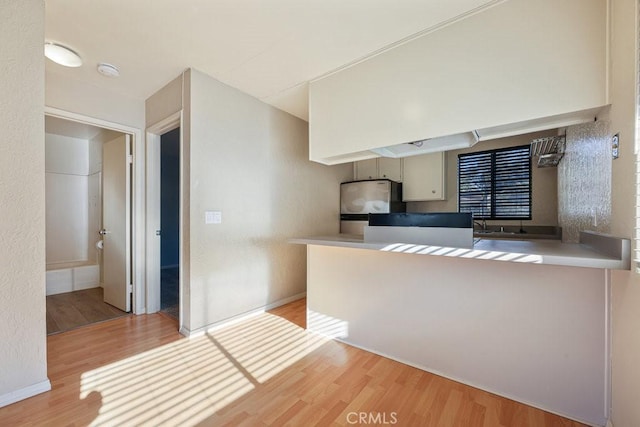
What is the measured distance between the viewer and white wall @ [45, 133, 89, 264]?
13.6 feet

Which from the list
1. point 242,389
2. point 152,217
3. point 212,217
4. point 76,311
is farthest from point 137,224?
point 242,389

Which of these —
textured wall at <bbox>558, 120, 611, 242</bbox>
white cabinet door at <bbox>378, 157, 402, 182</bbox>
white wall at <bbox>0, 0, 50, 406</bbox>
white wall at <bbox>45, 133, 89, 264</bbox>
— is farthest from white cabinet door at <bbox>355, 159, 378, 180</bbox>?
white wall at <bbox>45, 133, 89, 264</bbox>

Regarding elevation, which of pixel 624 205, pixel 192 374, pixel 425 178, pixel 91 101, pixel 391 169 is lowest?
pixel 192 374

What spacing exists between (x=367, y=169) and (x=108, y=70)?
3322 millimetres

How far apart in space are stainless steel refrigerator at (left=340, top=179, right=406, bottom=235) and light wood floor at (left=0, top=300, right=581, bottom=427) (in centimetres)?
205

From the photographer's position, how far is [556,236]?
297cm

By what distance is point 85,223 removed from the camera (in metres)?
4.53

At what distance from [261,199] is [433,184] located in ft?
7.93

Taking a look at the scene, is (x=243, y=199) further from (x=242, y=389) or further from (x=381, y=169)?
(x=381, y=169)

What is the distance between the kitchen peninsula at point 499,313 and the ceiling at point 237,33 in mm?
1525

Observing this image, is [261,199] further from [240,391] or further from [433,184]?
[433,184]

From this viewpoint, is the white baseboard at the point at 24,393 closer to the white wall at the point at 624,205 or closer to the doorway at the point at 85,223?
the doorway at the point at 85,223

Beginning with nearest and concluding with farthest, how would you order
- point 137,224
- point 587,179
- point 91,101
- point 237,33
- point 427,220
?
point 587,179, point 427,220, point 237,33, point 91,101, point 137,224

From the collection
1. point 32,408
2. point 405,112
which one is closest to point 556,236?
point 405,112
